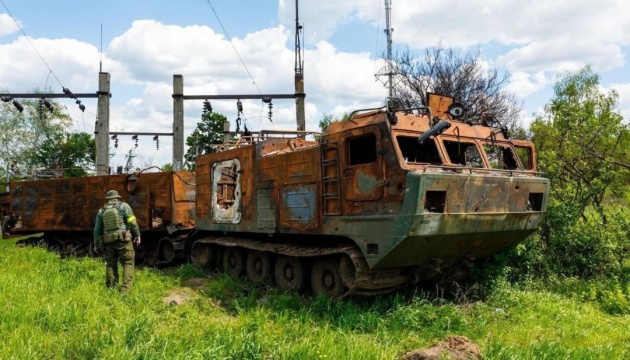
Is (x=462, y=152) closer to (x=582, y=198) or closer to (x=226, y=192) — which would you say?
(x=582, y=198)

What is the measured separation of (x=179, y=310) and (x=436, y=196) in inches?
156

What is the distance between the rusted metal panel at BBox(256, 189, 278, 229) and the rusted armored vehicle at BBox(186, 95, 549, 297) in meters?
0.02

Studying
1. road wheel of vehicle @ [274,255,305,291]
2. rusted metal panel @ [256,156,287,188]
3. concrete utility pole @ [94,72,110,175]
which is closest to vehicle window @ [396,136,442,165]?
rusted metal panel @ [256,156,287,188]

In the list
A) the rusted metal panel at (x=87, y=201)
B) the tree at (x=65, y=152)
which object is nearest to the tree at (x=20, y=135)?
the tree at (x=65, y=152)

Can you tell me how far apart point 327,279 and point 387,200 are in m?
2.01

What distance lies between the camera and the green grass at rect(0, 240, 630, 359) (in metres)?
5.79

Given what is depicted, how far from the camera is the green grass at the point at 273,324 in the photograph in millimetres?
5785

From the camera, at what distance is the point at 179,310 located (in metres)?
8.16

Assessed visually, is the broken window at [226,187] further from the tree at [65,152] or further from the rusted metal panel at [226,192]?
the tree at [65,152]

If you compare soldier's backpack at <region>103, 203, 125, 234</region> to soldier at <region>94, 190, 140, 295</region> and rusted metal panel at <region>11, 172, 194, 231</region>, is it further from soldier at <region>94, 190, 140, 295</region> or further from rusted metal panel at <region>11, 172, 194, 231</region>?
rusted metal panel at <region>11, 172, 194, 231</region>

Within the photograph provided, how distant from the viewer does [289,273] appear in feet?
32.4

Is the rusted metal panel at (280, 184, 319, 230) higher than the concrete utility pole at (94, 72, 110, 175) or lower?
lower

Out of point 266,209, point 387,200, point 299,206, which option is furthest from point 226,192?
point 387,200

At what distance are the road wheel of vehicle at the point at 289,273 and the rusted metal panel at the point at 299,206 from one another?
0.64 metres
